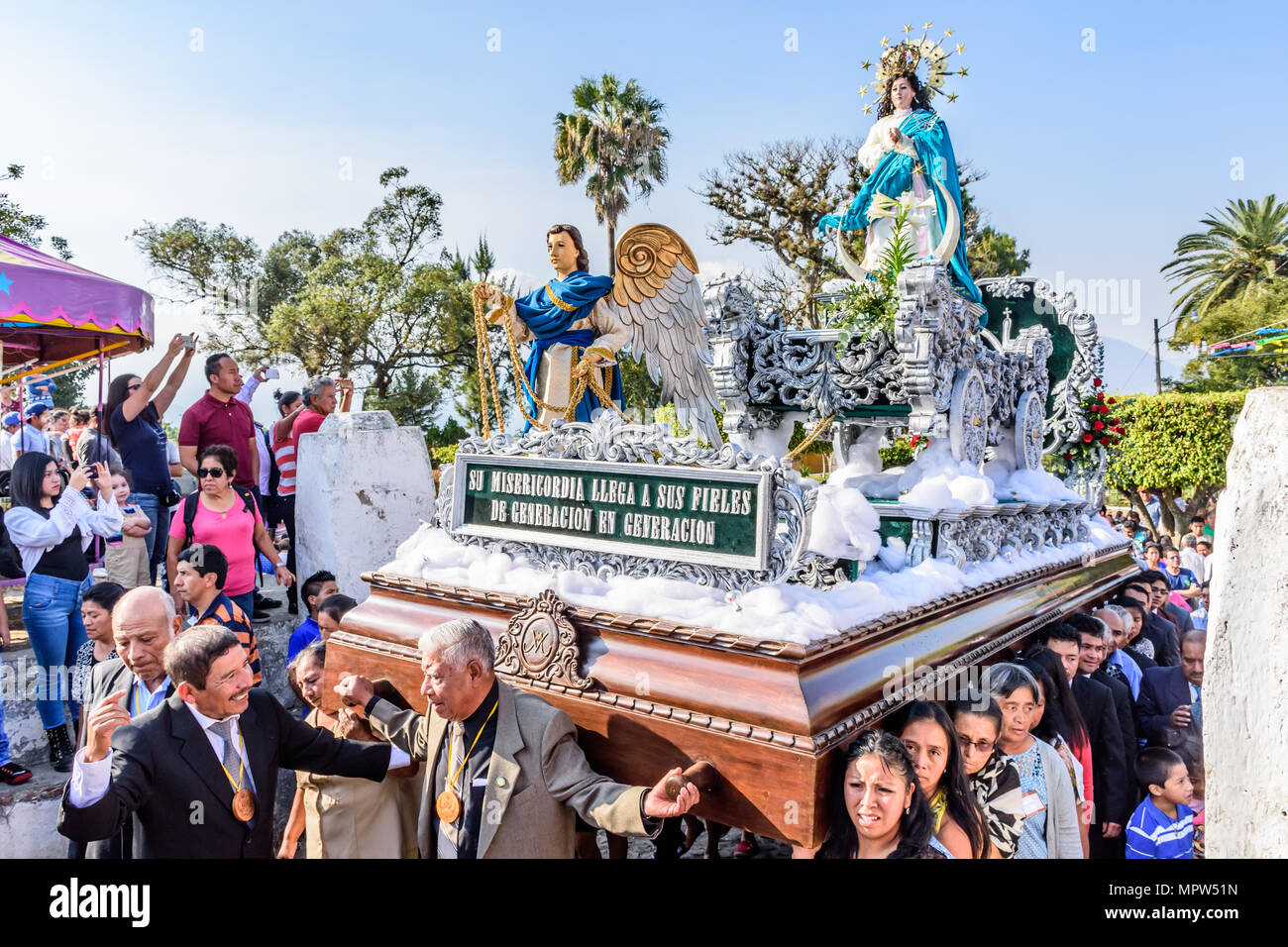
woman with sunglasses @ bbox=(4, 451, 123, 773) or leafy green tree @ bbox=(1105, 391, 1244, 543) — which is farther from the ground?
leafy green tree @ bbox=(1105, 391, 1244, 543)

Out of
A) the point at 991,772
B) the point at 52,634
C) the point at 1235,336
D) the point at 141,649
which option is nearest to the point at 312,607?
the point at 52,634

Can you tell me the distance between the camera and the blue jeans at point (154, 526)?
502 cm

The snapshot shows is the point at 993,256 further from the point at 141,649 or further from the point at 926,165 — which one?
the point at 141,649

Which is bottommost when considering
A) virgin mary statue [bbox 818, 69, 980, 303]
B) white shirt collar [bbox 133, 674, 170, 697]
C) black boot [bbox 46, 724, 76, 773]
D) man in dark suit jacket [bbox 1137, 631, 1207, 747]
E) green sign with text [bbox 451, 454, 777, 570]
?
black boot [bbox 46, 724, 76, 773]

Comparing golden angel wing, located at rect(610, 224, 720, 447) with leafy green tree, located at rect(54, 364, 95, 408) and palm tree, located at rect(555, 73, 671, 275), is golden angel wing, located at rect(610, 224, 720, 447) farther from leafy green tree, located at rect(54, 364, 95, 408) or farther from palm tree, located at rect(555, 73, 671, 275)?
leafy green tree, located at rect(54, 364, 95, 408)

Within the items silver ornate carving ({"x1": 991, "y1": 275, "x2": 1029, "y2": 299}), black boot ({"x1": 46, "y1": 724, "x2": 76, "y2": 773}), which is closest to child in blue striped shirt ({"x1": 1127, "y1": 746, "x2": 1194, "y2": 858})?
black boot ({"x1": 46, "y1": 724, "x2": 76, "y2": 773})

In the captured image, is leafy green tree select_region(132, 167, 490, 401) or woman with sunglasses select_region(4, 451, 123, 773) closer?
woman with sunglasses select_region(4, 451, 123, 773)

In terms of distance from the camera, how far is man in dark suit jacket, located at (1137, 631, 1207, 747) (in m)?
3.56

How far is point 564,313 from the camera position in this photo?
166 inches

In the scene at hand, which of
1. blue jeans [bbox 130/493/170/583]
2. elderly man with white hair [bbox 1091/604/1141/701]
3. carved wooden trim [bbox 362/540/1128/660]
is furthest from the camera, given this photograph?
blue jeans [bbox 130/493/170/583]

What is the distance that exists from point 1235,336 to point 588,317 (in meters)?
23.2

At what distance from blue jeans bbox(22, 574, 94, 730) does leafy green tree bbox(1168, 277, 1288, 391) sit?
995 inches

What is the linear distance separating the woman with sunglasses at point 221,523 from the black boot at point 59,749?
2.33 ft
